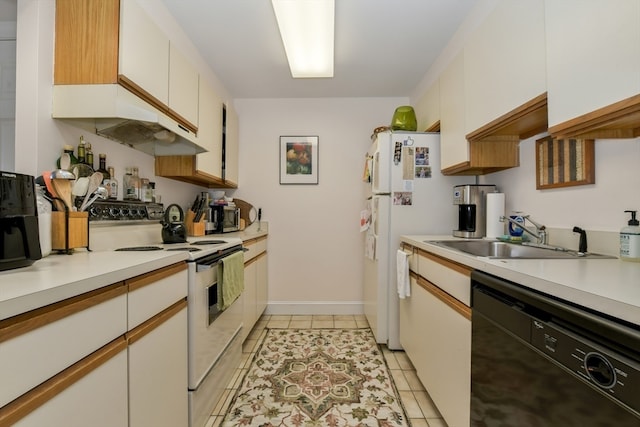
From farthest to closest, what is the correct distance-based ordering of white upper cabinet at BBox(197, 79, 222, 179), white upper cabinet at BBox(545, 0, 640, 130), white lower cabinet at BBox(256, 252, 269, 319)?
1. white lower cabinet at BBox(256, 252, 269, 319)
2. white upper cabinet at BBox(197, 79, 222, 179)
3. white upper cabinet at BBox(545, 0, 640, 130)

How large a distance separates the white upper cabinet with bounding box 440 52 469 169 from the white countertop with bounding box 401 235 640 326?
97cm

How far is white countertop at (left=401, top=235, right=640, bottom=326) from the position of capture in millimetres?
596

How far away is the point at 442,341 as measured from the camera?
57.2 inches

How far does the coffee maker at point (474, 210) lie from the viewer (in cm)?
204

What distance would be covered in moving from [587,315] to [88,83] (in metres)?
1.97

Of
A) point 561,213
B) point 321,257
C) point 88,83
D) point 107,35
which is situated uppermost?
point 107,35

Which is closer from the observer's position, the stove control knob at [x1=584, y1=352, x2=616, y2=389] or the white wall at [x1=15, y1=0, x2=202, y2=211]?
the stove control knob at [x1=584, y1=352, x2=616, y2=389]

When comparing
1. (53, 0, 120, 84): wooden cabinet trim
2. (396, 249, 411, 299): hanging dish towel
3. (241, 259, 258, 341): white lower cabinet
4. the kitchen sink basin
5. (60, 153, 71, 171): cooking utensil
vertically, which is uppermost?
(53, 0, 120, 84): wooden cabinet trim

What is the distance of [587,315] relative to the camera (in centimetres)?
63

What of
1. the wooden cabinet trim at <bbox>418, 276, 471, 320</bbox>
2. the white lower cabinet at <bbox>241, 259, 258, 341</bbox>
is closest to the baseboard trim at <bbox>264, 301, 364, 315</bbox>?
the white lower cabinet at <bbox>241, 259, 258, 341</bbox>

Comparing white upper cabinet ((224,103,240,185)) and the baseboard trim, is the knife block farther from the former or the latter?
the baseboard trim

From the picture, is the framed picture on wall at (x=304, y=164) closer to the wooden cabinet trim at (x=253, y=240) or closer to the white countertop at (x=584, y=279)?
the wooden cabinet trim at (x=253, y=240)

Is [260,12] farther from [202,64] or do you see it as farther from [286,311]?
[286,311]

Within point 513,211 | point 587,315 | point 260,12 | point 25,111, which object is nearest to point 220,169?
point 260,12
